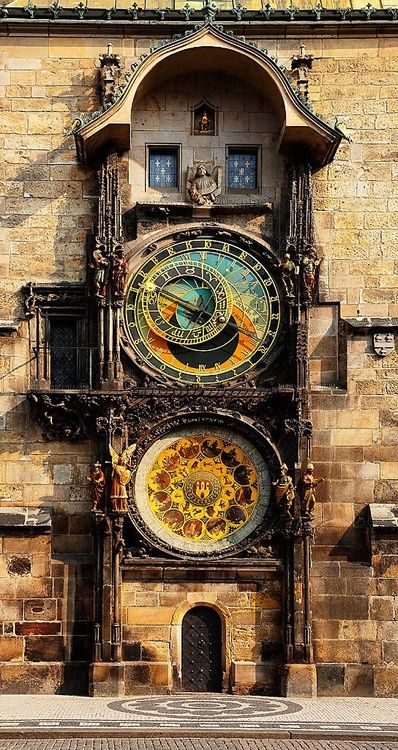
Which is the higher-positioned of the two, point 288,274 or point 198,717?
point 288,274

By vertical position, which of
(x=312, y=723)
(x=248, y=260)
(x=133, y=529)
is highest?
(x=248, y=260)

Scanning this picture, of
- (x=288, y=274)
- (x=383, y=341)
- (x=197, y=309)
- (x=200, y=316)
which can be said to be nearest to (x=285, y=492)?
(x=383, y=341)

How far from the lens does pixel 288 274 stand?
20.9 metres

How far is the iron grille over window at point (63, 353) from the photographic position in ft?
69.6

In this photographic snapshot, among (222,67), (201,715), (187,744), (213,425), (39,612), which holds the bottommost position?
(187,744)

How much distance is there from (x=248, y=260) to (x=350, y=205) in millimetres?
1700

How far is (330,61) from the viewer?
21797mm

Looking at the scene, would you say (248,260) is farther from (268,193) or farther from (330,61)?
(330,61)

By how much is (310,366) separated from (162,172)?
351cm

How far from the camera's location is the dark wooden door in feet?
67.3

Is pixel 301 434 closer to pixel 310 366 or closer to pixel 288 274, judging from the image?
pixel 310 366

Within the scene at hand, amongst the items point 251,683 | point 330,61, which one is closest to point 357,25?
point 330,61

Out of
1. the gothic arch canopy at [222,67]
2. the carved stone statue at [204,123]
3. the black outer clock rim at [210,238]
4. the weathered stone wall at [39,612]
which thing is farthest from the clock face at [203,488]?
the carved stone statue at [204,123]

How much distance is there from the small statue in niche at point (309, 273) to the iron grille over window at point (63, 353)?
3302 millimetres
